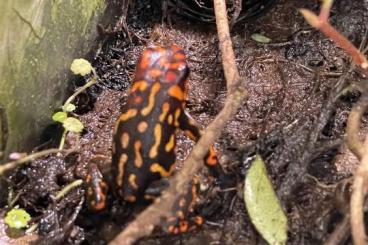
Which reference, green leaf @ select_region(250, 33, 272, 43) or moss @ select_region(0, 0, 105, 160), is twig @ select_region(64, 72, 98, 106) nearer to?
moss @ select_region(0, 0, 105, 160)

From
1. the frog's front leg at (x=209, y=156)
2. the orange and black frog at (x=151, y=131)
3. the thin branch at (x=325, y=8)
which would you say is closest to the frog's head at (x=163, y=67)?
the orange and black frog at (x=151, y=131)

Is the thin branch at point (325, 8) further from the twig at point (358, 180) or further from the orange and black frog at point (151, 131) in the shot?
the orange and black frog at point (151, 131)

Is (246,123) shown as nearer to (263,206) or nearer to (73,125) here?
(263,206)

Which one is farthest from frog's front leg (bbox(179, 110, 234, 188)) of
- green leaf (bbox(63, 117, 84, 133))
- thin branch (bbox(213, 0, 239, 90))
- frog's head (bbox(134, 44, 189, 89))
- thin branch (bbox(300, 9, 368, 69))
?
thin branch (bbox(300, 9, 368, 69))

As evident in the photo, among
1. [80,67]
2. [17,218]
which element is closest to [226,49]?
[80,67]

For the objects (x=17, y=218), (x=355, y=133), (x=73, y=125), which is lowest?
(x=17, y=218)

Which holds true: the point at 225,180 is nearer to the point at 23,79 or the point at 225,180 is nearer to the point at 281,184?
the point at 281,184
